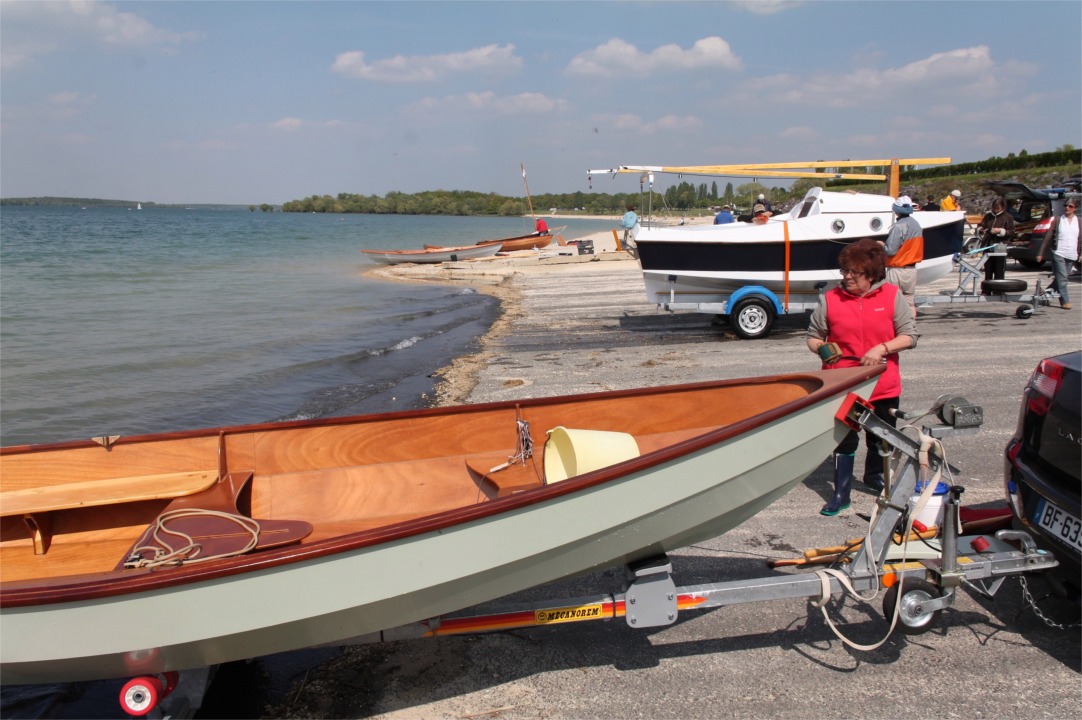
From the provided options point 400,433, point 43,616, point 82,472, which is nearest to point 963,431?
point 400,433

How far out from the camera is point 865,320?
4.65 m

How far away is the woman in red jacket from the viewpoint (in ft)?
14.9

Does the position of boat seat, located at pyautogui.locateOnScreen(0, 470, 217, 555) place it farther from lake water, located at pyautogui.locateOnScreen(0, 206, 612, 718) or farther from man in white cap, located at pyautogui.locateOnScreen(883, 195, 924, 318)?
man in white cap, located at pyautogui.locateOnScreen(883, 195, 924, 318)

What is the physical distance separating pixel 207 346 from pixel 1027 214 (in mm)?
18774

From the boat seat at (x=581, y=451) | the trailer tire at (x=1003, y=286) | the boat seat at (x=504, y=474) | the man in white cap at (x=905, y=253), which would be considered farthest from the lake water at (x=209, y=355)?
the trailer tire at (x=1003, y=286)

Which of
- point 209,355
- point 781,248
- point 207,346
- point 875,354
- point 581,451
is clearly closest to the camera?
point 581,451

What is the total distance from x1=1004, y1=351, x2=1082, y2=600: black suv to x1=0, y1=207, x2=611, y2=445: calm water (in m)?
7.04

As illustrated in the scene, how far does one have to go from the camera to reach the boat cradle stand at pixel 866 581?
334 cm

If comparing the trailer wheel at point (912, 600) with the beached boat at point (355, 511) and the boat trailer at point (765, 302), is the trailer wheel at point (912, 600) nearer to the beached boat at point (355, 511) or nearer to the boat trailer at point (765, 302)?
the beached boat at point (355, 511)

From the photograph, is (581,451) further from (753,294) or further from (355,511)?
(753,294)

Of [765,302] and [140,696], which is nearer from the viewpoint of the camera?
[140,696]

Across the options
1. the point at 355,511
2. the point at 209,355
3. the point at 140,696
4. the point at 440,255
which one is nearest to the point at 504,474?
the point at 355,511

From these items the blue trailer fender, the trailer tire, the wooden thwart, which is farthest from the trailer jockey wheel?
the trailer tire

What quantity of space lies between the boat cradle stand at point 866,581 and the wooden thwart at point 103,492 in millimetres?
1503
